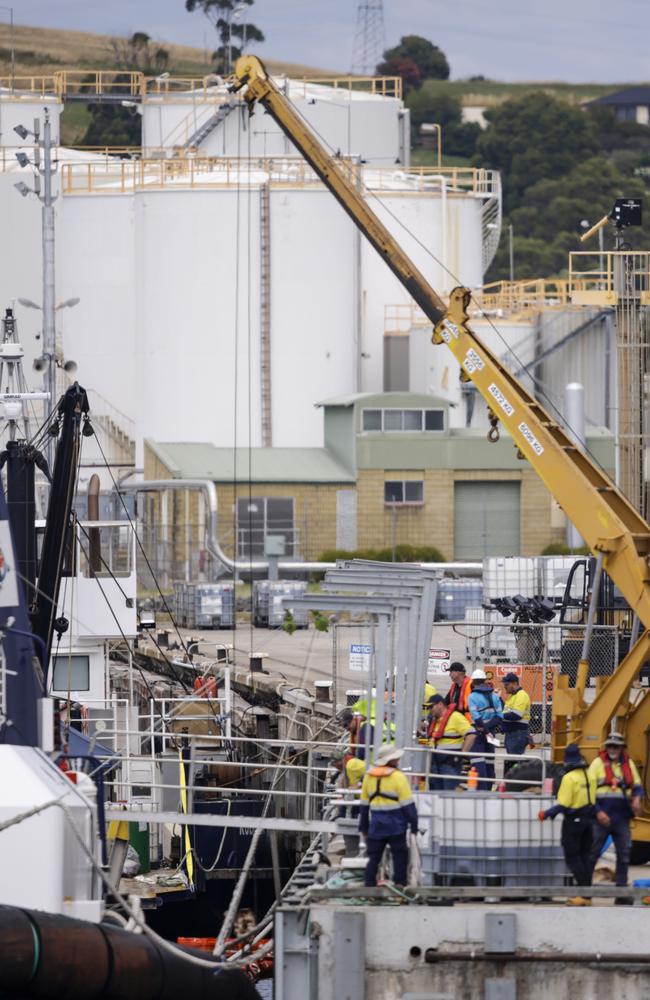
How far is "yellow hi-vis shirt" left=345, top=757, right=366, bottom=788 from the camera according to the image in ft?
67.1

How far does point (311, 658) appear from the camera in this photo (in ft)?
134

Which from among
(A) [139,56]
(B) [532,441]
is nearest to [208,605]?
(B) [532,441]

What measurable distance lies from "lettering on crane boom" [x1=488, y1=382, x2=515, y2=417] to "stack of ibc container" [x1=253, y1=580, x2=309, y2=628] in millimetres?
23686

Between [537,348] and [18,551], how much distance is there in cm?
4383

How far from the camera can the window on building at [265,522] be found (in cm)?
6138

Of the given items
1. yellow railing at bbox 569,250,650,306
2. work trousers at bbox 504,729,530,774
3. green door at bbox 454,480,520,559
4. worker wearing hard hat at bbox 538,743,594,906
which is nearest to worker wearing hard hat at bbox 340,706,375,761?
work trousers at bbox 504,729,530,774

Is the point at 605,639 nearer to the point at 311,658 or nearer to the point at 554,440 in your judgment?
the point at 554,440

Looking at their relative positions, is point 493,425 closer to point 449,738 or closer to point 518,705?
point 518,705

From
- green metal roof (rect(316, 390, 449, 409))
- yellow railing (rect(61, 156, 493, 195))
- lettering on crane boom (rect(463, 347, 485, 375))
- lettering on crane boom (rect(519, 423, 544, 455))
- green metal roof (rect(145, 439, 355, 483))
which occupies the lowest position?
lettering on crane boom (rect(519, 423, 544, 455))

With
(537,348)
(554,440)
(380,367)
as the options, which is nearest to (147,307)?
(380,367)

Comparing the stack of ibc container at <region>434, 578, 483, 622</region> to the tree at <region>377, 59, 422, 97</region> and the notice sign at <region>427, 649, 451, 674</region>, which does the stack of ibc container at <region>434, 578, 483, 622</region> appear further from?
the tree at <region>377, 59, 422, 97</region>

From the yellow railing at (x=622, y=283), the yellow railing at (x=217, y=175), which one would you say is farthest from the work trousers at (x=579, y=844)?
the yellow railing at (x=217, y=175)

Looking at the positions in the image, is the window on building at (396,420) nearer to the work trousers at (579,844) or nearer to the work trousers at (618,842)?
the work trousers at (618,842)

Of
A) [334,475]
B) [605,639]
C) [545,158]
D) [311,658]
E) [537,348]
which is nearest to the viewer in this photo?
[605,639]
